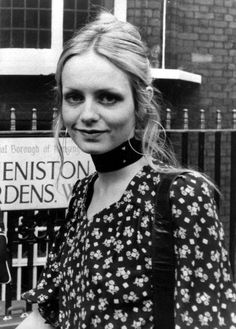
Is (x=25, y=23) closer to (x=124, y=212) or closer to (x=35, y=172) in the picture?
(x=35, y=172)

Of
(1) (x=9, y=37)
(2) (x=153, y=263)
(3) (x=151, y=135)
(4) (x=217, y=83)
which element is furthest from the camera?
(4) (x=217, y=83)

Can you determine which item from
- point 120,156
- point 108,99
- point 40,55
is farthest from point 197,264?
point 40,55

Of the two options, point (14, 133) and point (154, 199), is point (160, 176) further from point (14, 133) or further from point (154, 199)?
point (14, 133)

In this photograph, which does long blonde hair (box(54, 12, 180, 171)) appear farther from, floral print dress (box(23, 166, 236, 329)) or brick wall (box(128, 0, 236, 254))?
brick wall (box(128, 0, 236, 254))

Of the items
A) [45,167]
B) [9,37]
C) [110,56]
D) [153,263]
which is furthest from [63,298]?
[9,37]

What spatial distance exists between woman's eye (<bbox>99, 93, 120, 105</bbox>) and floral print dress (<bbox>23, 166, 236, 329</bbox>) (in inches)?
8.8

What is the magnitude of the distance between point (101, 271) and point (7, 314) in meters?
2.71

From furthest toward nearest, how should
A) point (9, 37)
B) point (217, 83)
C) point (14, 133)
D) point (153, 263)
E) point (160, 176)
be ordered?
point (217, 83) < point (9, 37) < point (14, 133) < point (160, 176) < point (153, 263)

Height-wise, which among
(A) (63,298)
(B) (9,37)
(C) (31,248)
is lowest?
(C) (31,248)

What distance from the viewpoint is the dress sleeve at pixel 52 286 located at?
1789mm

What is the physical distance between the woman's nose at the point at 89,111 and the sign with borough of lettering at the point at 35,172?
236 centimetres

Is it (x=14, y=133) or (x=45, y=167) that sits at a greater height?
(x=14, y=133)

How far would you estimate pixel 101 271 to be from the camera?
1499 mm

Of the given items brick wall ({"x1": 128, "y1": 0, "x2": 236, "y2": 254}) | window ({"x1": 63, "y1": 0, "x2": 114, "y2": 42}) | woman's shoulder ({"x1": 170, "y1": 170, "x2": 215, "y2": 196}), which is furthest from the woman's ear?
window ({"x1": 63, "y1": 0, "x2": 114, "y2": 42})
